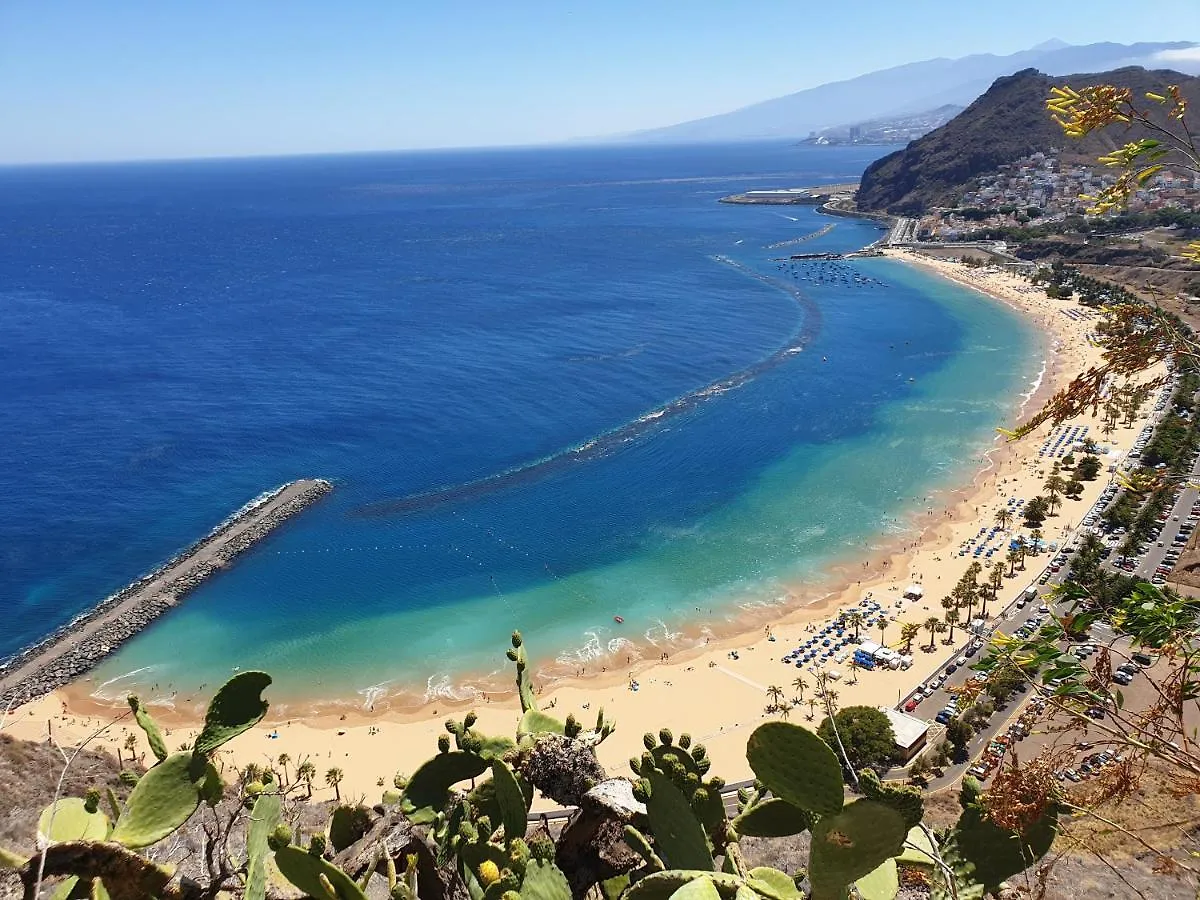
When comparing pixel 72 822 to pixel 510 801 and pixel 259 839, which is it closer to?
pixel 259 839

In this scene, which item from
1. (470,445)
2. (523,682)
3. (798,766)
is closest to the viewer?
(798,766)

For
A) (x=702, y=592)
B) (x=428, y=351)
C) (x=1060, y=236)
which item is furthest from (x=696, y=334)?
(x=1060, y=236)

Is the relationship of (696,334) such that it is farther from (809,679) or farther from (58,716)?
(58,716)

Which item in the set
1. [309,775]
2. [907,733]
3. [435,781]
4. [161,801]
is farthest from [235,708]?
[907,733]

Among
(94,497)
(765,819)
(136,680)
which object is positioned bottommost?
(136,680)

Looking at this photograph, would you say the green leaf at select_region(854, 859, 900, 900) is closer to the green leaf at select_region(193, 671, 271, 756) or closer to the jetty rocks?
the green leaf at select_region(193, 671, 271, 756)

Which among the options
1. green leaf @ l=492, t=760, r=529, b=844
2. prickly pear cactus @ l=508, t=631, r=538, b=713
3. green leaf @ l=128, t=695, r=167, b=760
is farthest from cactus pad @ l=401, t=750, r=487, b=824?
green leaf @ l=128, t=695, r=167, b=760
